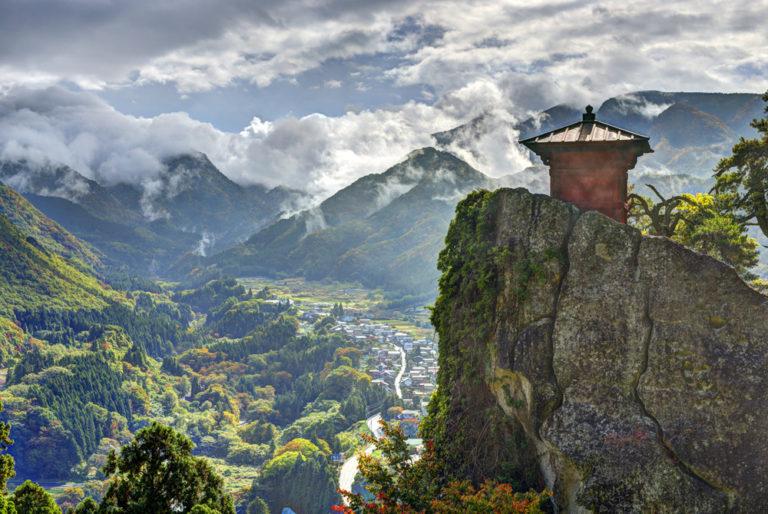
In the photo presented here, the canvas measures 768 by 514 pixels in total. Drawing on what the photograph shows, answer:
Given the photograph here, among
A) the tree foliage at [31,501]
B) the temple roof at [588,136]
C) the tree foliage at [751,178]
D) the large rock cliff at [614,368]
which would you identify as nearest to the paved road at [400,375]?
the tree foliage at [751,178]

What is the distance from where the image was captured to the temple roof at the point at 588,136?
22.5 m

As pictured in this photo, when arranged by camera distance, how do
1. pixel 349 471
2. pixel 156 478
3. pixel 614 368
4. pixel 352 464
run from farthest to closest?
pixel 352 464 < pixel 349 471 < pixel 156 478 < pixel 614 368

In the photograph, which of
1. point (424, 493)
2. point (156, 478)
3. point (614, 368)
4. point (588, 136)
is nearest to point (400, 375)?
point (156, 478)

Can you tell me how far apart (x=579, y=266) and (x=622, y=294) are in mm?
1475

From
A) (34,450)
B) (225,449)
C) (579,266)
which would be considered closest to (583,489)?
(579,266)

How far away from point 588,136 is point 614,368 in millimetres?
7646

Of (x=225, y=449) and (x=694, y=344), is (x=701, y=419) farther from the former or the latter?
(x=225, y=449)

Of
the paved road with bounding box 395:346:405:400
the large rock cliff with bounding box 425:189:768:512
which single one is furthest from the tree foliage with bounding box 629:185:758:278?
the paved road with bounding box 395:346:405:400

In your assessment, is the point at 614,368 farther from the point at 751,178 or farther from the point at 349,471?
the point at 349,471

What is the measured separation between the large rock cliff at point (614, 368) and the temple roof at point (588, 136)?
1.95 metres

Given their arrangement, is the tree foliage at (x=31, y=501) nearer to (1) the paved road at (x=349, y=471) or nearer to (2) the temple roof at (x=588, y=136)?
(2) the temple roof at (x=588, y=136)

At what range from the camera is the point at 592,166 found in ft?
75.4

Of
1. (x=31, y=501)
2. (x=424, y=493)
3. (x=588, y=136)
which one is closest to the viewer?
(x=588, y=136)

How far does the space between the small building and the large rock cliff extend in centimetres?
160
